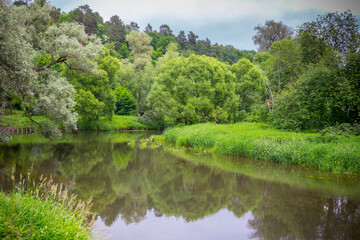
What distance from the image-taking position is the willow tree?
11.4 metres

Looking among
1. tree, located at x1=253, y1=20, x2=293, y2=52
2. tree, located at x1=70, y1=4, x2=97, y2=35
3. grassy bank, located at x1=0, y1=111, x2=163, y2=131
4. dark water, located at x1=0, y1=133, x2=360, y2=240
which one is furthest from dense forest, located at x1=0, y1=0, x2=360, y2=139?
tree, located at x1=70, y1=4, x2=97, y2=35

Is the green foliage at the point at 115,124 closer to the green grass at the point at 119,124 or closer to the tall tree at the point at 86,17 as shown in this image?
the green grass at the point at 119,124

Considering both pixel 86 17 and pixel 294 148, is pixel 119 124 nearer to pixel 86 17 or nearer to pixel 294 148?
pixel 294 148

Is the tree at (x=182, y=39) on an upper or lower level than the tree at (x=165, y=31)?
lower

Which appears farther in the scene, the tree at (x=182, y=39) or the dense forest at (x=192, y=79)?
the tree at (x=182, y=39)

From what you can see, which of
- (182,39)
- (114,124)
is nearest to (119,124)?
(114,124)

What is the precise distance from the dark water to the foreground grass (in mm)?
609

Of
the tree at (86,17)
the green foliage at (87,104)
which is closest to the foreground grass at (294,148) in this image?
the green foliage at (87,104)

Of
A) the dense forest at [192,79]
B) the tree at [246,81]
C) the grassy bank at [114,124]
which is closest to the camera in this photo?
the dense forest at [192,79]

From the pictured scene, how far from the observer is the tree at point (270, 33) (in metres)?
57.2

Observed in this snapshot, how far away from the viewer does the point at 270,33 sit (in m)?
58.3

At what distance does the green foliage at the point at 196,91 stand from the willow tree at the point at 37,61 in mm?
15292

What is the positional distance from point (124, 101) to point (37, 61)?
36077mm

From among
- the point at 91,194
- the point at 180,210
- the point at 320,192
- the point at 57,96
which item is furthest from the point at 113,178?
the point at 320,192
